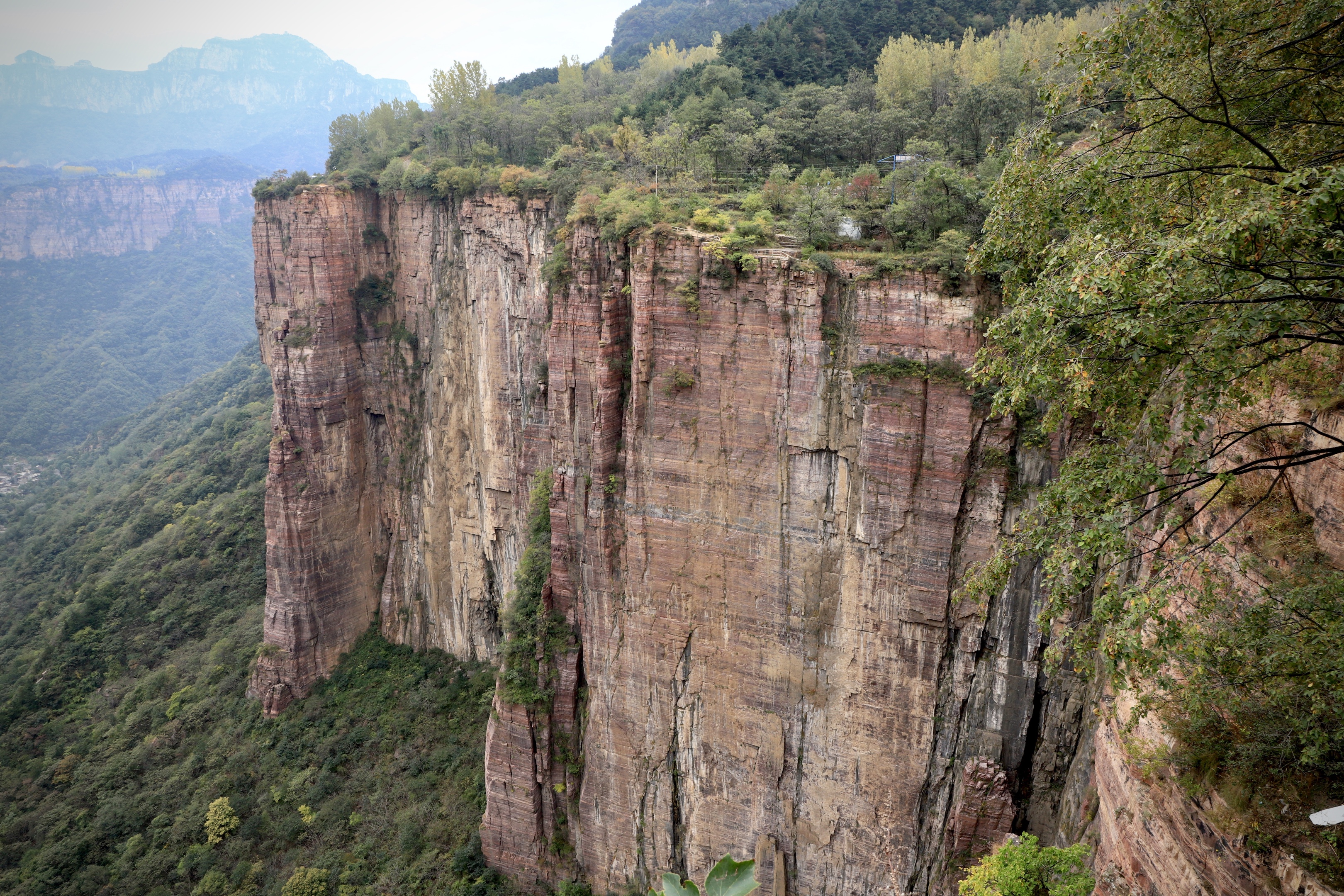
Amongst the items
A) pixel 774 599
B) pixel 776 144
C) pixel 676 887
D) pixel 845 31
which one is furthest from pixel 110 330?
pixel 676 887

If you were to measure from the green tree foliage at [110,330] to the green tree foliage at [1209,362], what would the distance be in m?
119

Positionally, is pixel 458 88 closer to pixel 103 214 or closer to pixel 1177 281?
pixel 1177 281

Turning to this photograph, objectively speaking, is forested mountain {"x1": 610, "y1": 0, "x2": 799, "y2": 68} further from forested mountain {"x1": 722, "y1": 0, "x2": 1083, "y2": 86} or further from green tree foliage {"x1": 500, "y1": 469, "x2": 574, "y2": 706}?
green tree foliage {"x1": 500, "y1": 469, "x2": 574, "y2": 706}

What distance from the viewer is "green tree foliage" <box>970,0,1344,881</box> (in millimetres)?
7676

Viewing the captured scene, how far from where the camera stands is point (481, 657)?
133 feet

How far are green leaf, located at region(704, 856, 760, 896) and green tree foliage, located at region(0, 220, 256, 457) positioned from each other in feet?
392

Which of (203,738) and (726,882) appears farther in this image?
(203,738)

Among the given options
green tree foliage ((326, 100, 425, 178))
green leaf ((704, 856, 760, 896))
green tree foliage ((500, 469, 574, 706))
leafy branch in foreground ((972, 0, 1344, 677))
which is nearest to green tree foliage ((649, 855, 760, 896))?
green leaf ((704, 856, 760, 896))

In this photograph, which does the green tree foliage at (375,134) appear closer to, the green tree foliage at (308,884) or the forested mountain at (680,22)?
the forested mountain at (680,22)

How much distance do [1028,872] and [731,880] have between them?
39.6 feet

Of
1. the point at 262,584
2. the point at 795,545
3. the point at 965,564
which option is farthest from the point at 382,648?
the point at 965,564

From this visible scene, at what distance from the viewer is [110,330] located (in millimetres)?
127125

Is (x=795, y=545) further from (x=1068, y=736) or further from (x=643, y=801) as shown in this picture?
(x=643, y=801)

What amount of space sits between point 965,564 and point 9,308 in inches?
6208
